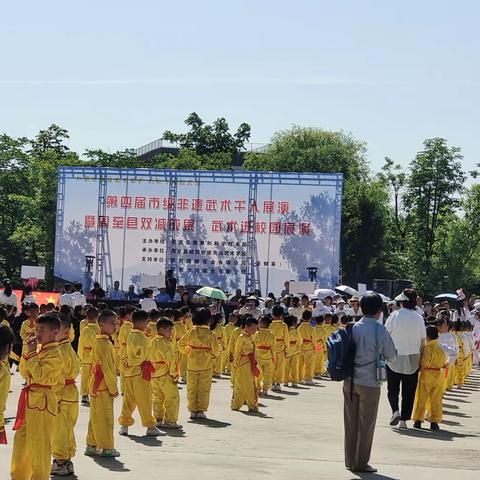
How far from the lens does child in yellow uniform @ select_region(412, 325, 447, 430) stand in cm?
1560

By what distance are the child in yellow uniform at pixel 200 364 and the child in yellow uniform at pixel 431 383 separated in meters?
2.90

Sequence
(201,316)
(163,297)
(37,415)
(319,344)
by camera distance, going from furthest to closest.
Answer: (163,297), (319,344), (201,316), (37,415)

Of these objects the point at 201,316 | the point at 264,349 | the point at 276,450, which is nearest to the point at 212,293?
the point at 264,349

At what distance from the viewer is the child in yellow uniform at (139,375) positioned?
43.5 feet

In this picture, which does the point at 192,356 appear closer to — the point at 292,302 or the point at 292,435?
the point at 292,435

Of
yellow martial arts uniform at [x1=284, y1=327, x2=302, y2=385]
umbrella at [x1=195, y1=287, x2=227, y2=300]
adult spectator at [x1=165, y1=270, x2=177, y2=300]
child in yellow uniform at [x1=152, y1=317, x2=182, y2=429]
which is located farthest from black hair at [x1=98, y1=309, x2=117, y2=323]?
adult spectator at [x1=165, y1=270, x2=177, y2=300]

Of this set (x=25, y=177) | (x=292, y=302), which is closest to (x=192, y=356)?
(x=292, y=302)

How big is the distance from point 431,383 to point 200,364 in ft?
10.6

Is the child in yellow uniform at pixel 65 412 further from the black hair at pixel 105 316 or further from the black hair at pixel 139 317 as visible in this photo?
the black hair at pixel 139 317

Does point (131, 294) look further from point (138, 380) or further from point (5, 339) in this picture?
point (5, 339)

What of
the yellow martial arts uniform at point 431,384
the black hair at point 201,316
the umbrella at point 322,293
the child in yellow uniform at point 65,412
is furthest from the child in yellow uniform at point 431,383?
the umbrella at point 322,293

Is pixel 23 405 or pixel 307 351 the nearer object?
pixel 23 405

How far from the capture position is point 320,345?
2534 centimetres

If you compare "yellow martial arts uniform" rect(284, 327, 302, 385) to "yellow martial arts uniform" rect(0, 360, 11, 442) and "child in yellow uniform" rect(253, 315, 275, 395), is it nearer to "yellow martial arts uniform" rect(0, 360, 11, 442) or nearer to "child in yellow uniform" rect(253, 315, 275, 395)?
"child in yellow uniform" rect(253, 315, 275, 395)
